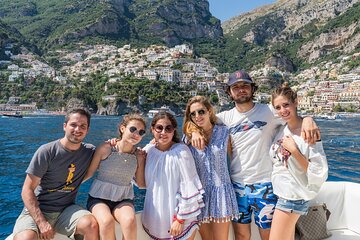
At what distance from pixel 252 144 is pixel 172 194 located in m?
0.76

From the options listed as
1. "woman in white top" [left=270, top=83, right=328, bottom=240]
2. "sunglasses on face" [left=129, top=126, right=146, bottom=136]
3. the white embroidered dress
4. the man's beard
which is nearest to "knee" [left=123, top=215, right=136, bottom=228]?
the white embroidered dress

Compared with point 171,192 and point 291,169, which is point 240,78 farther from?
point 171,192

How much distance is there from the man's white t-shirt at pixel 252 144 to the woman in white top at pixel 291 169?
117mm

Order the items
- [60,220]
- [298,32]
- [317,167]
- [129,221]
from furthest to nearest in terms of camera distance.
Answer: [298,32] < [60,220] < [129,221] < [317,167]

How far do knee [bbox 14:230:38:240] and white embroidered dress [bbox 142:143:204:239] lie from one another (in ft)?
2.51

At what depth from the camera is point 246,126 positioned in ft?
8.32

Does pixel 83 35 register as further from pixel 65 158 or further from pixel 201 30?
pixel 65 158

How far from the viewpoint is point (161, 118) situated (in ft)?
7.92

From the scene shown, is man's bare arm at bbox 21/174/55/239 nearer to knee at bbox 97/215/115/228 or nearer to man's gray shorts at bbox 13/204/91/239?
man's gray shorts at bbox 13/204/91/239

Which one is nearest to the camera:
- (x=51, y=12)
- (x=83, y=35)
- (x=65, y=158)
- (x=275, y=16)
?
(x=65, y=158)

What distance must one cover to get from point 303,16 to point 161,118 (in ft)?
576

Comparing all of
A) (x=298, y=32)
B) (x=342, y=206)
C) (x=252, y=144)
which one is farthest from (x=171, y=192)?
(x=298, y=32)

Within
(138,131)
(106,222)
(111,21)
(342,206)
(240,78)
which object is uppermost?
(111,21)

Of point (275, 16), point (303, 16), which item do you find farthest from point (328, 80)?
point (275, 16)
